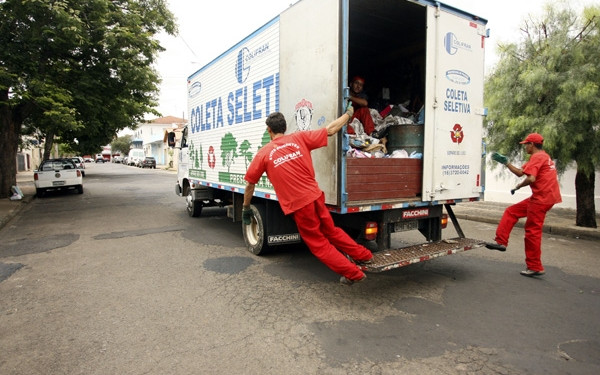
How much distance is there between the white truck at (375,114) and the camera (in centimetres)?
404

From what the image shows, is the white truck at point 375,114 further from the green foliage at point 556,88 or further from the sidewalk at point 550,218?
the sidewalk at point 550,218

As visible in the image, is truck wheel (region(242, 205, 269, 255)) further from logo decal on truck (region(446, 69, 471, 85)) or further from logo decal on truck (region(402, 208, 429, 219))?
logo decal on truck (region(446, 69, 471, 85))

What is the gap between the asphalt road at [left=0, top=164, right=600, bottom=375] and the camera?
2836mm

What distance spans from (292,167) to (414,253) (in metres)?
1.79

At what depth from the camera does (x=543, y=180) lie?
471 centimetres

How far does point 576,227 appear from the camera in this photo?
24.8 feet

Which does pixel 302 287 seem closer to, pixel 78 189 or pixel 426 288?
pixel 426 288

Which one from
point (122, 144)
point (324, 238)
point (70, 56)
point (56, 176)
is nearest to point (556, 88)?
point (324, 238)

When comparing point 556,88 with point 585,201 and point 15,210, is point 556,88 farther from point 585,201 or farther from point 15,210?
point 15,210

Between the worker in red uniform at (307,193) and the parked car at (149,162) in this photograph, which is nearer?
the worker in red uniform at (307,193)

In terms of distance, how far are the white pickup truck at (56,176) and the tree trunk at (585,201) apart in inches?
693

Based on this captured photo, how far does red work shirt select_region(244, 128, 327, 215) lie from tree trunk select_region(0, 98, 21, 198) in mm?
13687

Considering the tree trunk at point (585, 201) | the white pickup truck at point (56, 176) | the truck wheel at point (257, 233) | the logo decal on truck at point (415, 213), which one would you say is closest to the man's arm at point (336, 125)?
the logo decal on truck at point (415, 213)

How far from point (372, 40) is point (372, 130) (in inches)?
78.2
